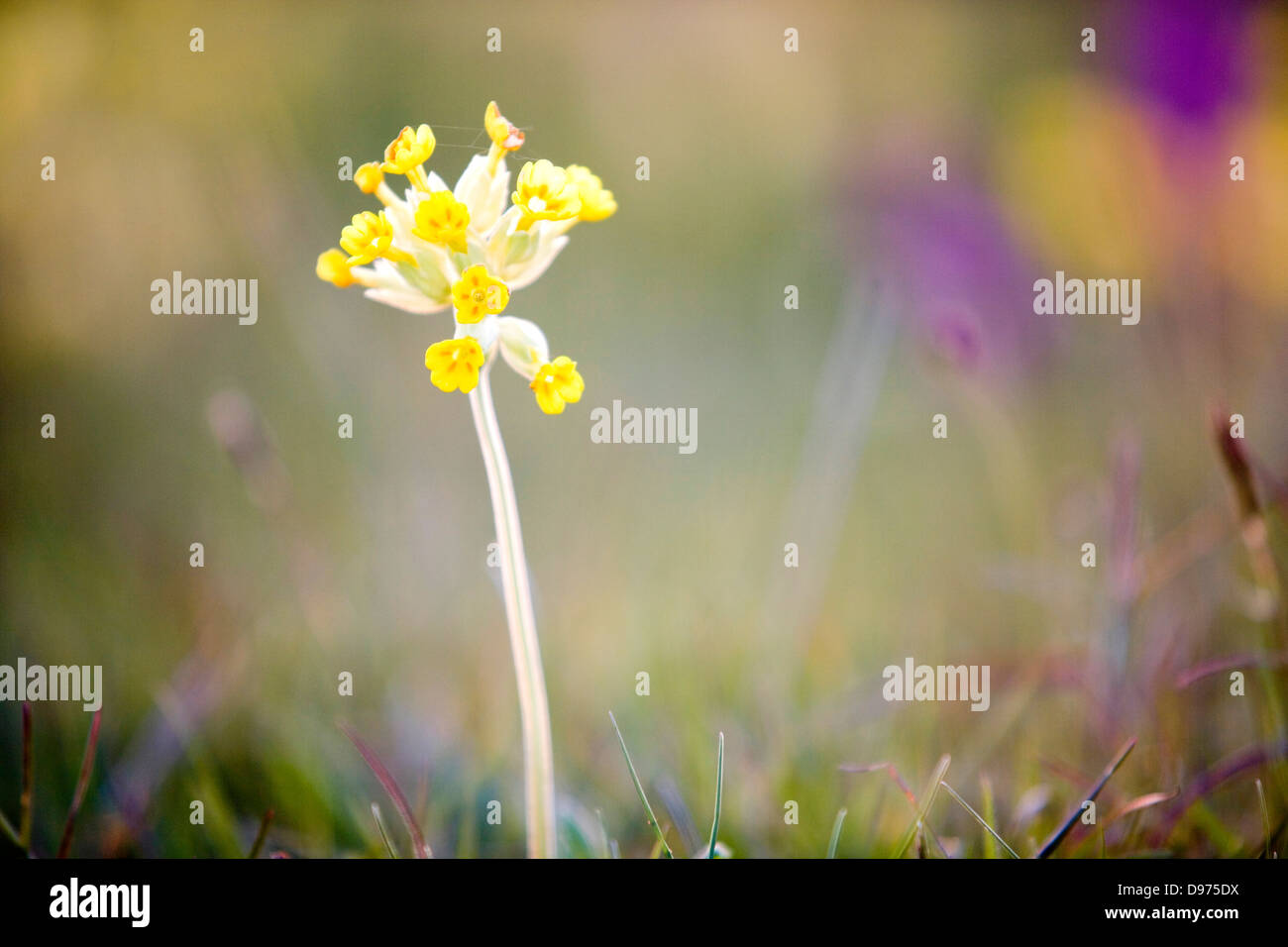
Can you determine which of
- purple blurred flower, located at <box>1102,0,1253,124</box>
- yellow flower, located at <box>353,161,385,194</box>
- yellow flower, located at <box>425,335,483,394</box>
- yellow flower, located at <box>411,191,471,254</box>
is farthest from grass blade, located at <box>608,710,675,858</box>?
purple blurred flower, located at <box>1102,0,1253,124</box>

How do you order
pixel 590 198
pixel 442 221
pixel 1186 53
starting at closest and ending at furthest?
pixel 442 221 < pixel 590 198 < pixel 1186 53

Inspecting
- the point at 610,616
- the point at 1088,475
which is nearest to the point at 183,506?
the point at 610,616

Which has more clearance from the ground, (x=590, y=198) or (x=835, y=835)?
(x=590, y=198)

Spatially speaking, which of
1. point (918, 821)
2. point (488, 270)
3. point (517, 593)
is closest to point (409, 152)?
point (488, 270)

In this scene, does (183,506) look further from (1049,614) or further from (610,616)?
(1049,614)

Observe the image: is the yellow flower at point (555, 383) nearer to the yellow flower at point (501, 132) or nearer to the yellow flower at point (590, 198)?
the yellow flower at point (590, 198)

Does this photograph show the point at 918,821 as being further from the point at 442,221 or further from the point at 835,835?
the point at 442,221
